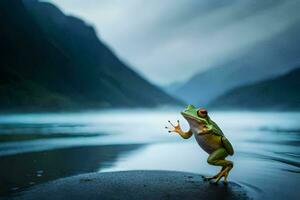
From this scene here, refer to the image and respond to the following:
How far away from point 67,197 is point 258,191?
5777mm

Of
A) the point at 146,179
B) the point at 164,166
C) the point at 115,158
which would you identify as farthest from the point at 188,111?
the point at 115,158

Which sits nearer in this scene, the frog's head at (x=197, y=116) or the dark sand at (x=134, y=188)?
the dark sand at (x=134, y=188)

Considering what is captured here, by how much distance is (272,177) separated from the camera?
14508 millimetres

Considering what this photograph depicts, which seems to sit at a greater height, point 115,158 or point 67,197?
point 115,158

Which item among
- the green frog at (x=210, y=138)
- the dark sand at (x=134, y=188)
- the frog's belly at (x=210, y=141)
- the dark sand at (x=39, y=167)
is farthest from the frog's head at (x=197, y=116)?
the dark sand at (x=39, y=167)

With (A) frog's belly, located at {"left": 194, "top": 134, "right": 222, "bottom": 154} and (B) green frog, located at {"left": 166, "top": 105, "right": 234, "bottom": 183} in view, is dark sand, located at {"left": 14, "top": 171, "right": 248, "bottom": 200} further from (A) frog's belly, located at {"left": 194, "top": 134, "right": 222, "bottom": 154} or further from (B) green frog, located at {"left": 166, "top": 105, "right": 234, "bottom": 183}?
(A) frog's belly, located at {"left": 194, "top": 134, "right": 222, "bottom": 154}

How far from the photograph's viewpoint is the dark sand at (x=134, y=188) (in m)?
9.65

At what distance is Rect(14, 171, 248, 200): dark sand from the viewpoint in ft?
31.7

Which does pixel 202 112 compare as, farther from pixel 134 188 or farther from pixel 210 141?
pixel 134 188

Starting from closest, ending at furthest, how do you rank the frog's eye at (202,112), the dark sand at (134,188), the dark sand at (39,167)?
the dark sand at (134,188)
the frog's eye at (202,112)
the dark sand at (39,167)

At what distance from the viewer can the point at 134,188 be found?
34.3 feet

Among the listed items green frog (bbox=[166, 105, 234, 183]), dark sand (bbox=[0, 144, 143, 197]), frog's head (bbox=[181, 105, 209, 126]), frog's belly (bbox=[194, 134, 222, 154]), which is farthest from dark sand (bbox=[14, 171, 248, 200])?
frog's head (bbox=[181, 105, 209, 126])

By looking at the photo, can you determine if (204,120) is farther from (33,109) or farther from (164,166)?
(33,109)

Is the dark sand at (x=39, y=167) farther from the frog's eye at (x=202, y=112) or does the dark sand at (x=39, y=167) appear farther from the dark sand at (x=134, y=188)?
the frog's eye at (x=202, y=112)
